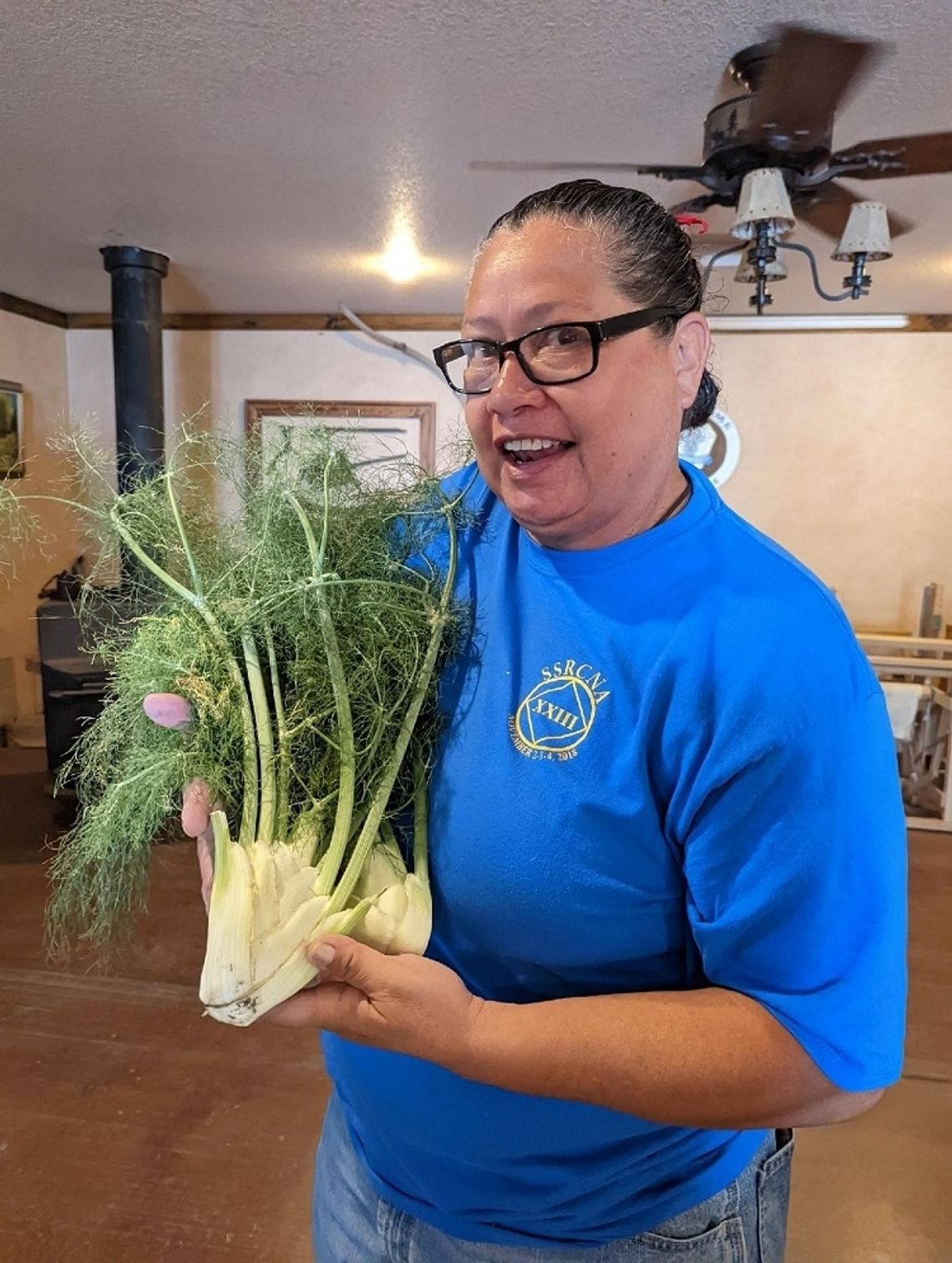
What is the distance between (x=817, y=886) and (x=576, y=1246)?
495mm

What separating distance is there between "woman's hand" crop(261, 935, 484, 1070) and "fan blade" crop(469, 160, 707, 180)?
231cm

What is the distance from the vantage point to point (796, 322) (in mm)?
4730

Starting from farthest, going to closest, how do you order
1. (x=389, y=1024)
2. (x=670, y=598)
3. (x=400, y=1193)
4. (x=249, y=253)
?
(x=249, y=253)
(x=400, y=1193)
(x=670, y=598)
(x=389, y=1024)

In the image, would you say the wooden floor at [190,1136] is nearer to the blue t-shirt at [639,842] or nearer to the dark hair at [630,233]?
the blue t-shirt at [639,842]

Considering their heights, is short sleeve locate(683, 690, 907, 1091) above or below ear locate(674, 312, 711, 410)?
below

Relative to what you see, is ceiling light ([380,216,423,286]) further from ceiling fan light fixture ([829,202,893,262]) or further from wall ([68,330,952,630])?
ceiling fan light fixture ([829,202,893,262])

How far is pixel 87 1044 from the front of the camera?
238 cm

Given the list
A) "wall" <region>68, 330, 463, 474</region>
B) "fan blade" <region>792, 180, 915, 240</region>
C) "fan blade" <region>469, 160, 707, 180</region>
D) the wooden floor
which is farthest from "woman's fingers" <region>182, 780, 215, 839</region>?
"wall" <region>68, 330, 463, 474</region>

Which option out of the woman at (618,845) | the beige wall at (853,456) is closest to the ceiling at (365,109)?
the woman at (618,845)

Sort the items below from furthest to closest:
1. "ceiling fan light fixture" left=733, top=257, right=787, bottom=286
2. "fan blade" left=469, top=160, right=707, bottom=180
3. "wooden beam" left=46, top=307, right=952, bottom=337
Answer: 1. "wooden beam" left=46, top=307, right=952, bottom=337
2. "ceiling fan light fixture" left=733, top=257, right=787, bottom=286
3. "fan blade" left=469, top=160, right=707, bottom=180

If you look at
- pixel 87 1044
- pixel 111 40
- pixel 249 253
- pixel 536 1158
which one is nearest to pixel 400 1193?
pixel 536 1158

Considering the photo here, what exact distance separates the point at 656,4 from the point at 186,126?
4.65ft

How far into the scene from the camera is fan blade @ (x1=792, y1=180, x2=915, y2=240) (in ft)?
8.41

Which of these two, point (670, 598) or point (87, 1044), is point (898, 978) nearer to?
point (670, 598)
